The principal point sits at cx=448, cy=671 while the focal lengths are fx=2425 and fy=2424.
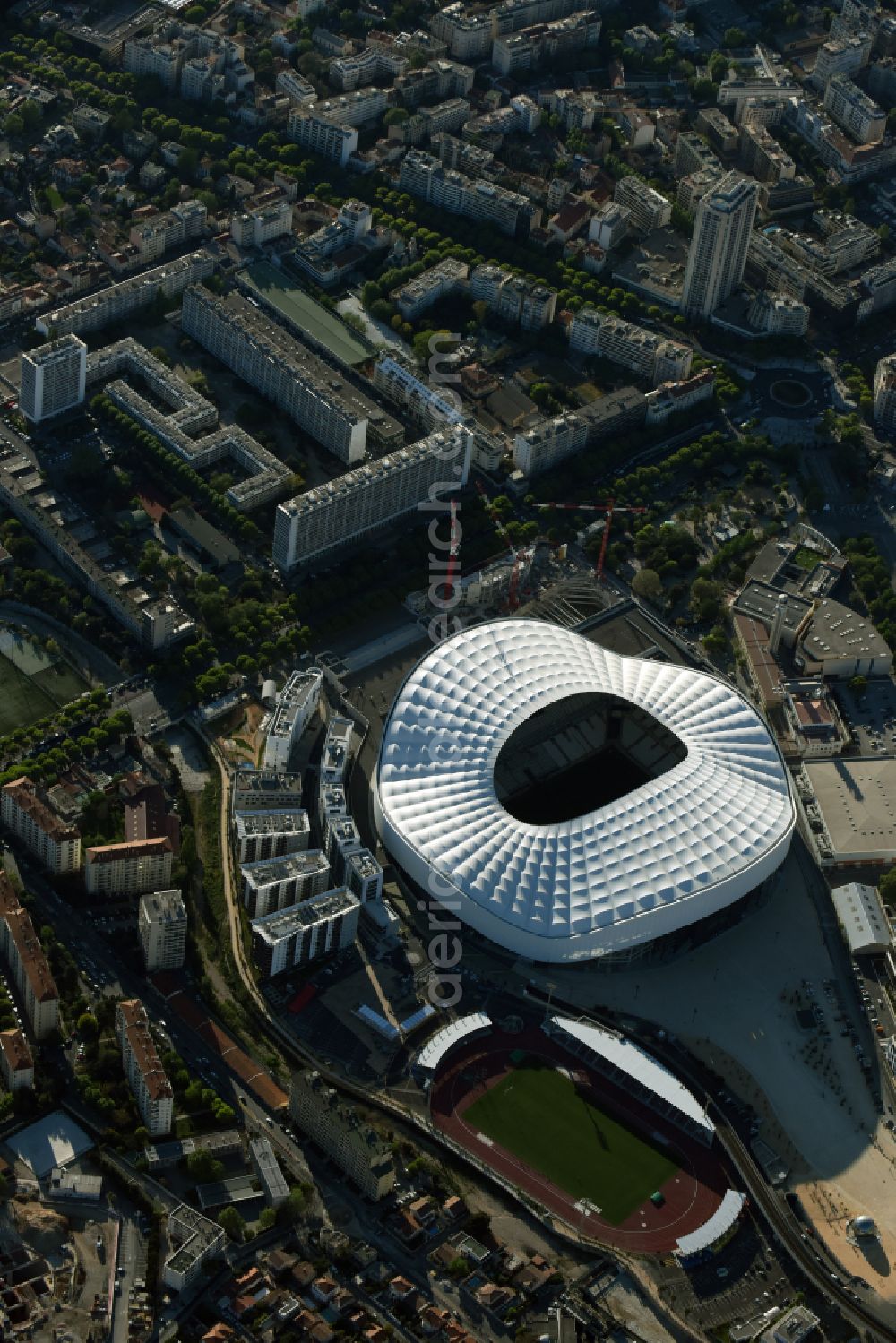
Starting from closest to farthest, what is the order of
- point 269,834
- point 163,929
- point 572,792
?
point 163,929, point 269,834, point 572,792

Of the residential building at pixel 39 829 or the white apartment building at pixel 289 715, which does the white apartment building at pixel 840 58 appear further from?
the residential building at pixel 39 829

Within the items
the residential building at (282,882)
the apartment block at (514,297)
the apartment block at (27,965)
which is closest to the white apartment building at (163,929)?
the residential building at (282,882)

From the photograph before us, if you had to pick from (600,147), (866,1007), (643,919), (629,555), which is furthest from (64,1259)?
(600,147)

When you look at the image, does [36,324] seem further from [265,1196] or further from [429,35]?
[265,1196]

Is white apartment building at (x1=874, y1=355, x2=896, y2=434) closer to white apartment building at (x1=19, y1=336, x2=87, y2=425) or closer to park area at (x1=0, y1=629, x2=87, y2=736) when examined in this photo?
white apartment building at (x1=19, y1=336, x2=87, y2=425)

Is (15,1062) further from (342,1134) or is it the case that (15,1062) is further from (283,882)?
(283,882)

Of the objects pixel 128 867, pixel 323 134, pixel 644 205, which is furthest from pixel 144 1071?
pixel 323 134
